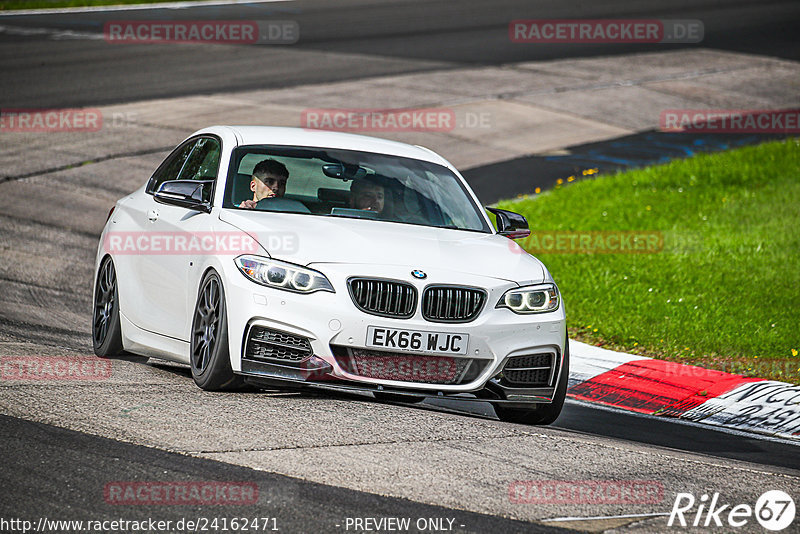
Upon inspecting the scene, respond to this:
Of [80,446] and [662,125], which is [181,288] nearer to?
[80,446]

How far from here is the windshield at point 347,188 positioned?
7898 mm

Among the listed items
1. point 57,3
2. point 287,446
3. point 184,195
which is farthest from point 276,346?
point 57,3

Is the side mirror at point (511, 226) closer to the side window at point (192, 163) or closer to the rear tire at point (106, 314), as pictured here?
the side window at point (192, 163)

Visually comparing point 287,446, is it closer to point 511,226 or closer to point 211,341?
point 211,341

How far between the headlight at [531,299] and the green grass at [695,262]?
3.18 metres

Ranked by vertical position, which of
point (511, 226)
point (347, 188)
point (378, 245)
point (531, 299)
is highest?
point (347, 188)

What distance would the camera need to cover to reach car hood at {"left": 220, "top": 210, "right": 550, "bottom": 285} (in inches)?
275

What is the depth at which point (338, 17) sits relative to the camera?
32.1 meters

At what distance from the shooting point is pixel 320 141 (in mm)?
8430

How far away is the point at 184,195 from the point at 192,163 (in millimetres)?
1071

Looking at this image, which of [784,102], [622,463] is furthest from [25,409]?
[784,102]

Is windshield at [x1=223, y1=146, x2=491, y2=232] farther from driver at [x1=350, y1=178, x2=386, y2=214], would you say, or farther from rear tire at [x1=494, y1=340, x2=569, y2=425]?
rear tire at [x1=494, y1=340, x2=569, y2=425]

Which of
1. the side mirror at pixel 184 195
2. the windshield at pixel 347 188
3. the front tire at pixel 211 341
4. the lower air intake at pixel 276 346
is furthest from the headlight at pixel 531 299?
the side mirror at pixel 184 195

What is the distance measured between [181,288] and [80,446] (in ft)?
6.75
